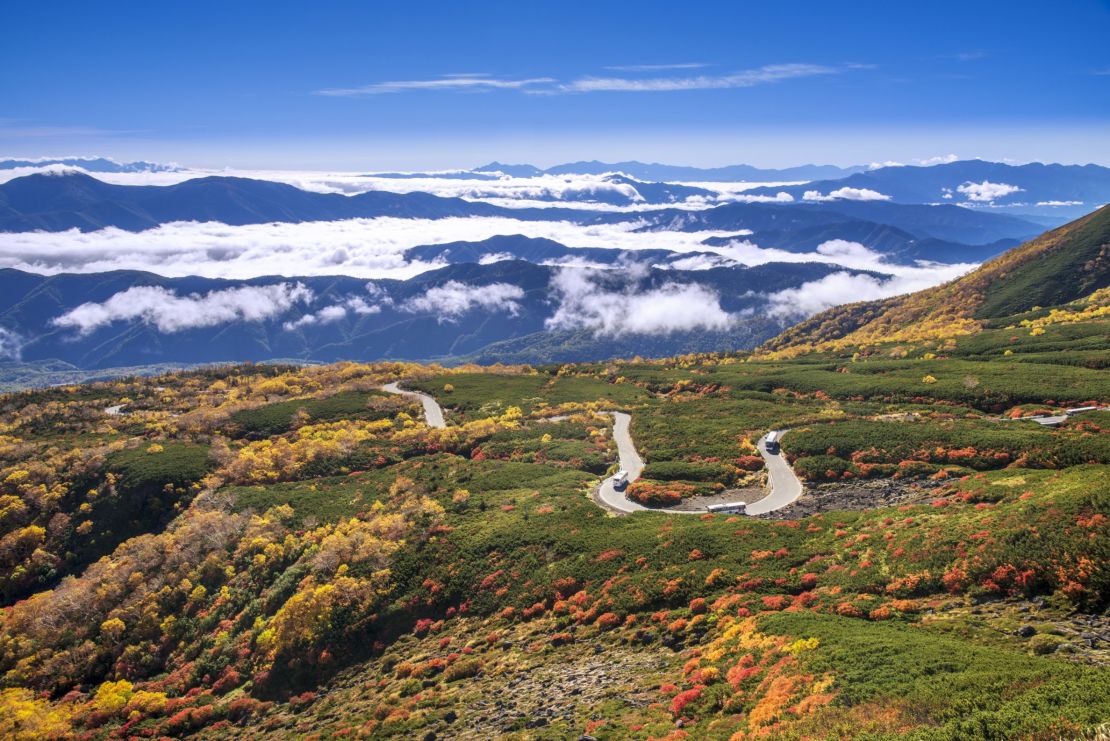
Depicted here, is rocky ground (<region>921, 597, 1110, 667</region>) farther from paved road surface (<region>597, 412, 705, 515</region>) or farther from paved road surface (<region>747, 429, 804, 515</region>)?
paved road surface (<region>597, 412, 705, 515</region>)

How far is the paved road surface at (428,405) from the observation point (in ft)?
387

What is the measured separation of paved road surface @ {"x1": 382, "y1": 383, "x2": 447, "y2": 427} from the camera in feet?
387

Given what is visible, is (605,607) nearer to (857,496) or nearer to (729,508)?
(729,508)

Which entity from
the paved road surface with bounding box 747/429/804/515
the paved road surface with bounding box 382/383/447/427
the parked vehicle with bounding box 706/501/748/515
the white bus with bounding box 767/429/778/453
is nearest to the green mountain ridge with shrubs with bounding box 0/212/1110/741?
the paved road surface with bounding box 747/429/804/515

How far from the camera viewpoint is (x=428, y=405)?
13138 cm

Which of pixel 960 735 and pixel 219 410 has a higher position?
pixel 960 735

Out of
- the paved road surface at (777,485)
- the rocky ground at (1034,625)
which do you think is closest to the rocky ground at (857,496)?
the paved road surface at (777,485)

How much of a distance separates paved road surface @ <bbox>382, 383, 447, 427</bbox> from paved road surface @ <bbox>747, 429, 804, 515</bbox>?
63377 millimetres

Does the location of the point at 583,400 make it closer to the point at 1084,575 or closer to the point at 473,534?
the point at 473,534

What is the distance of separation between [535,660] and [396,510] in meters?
34.9

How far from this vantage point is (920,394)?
95375 millimetres

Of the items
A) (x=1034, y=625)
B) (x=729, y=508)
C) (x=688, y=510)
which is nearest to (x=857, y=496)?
(x=729, y=508)

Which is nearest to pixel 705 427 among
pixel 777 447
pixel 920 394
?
pixel 777 447

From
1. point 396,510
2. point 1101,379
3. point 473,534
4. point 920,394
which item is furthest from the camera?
point 920,394
